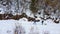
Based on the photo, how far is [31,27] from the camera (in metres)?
2.17

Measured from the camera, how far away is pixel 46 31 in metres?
2.14

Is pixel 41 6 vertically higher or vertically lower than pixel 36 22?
higher

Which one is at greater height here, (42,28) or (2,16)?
(2,16)

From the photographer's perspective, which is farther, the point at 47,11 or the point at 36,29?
the point at 47,11

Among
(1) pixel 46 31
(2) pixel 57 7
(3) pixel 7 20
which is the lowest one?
(1) pixel 46 31

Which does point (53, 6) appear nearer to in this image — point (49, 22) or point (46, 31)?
point (49, 22)

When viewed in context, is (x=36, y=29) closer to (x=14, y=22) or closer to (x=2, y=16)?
(x=14, y=22)

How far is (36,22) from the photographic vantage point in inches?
87.7

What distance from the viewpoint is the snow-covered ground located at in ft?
6.97

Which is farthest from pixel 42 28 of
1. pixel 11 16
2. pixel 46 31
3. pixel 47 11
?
pixel 11 16

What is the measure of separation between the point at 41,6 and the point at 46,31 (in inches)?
16.1

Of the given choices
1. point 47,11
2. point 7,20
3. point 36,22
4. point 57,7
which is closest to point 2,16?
point 7,20

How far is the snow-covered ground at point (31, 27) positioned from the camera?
2.12 meters

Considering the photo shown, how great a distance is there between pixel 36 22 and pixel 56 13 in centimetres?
35
